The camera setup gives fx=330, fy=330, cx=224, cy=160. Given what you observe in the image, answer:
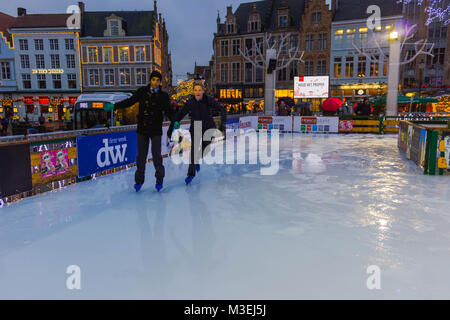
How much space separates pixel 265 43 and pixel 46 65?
27150 mm

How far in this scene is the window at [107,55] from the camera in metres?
40.7

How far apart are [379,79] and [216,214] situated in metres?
36.8

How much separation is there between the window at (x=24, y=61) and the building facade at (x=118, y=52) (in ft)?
21.8

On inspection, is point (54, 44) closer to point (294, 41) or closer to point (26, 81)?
point (26, 81)

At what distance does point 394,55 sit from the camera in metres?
17.6

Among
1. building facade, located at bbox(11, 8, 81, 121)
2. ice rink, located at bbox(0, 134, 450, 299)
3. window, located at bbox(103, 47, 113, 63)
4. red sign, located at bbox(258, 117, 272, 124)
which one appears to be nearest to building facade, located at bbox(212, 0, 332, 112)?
window, located at bbox(103, 47, 113, 63)

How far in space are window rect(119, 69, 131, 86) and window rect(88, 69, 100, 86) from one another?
10.1ft

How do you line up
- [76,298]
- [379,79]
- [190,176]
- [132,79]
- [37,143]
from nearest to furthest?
[76,298], [37,143], [190,176], [379,79], [132,79]

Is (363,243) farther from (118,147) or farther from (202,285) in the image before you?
(118,147)

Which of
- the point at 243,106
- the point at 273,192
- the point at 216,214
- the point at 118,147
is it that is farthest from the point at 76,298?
the point at 243,106

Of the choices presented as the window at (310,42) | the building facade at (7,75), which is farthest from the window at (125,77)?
the window at (310,42)

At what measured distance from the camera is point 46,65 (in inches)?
1601

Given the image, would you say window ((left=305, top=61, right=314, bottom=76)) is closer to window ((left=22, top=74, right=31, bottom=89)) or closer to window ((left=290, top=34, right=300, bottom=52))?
window ((left=290, top=34, right=300, bottom=52))

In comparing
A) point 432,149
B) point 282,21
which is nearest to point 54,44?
point 282,21
